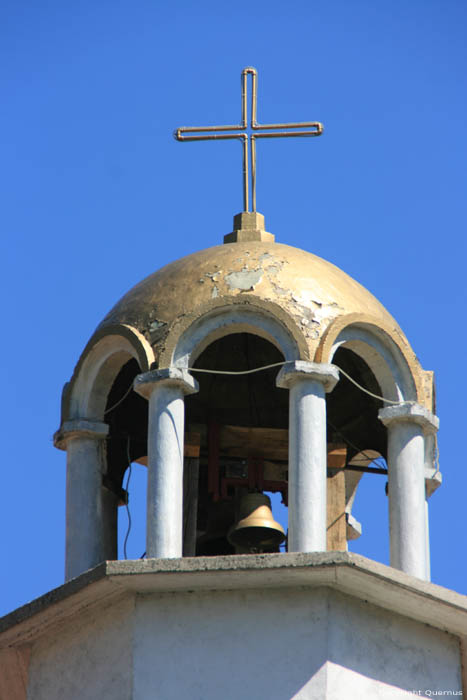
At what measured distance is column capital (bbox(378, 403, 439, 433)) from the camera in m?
22.6

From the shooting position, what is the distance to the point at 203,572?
20562 mm

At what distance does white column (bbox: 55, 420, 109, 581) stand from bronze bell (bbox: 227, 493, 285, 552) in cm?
144

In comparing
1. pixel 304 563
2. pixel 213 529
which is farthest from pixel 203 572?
pixel 213 529

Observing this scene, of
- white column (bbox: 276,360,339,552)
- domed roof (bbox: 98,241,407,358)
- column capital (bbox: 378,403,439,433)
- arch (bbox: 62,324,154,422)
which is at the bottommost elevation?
white column (bbox: 276,360,339,552)

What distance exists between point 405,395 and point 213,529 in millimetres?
3046

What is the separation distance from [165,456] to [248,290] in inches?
75.5

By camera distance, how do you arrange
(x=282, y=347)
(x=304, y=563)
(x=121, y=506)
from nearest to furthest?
(x=304, y=563) < (x=282, y=347) < (x=121, y=506)

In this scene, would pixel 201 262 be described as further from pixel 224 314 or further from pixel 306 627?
pixel 306 627

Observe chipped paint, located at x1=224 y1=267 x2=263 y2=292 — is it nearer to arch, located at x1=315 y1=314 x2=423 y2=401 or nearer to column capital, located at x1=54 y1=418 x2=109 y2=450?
arch, located at x1=315 y1=314 x2=423 y2=401

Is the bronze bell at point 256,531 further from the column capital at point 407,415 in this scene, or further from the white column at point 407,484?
the column capital at point 407,415

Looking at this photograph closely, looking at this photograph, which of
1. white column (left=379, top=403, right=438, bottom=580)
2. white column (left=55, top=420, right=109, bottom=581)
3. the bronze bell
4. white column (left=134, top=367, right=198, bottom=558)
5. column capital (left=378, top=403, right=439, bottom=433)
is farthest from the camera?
the bronze bell

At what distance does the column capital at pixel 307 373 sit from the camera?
21.9m

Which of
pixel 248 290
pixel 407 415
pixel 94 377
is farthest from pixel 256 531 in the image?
pixel 248 290

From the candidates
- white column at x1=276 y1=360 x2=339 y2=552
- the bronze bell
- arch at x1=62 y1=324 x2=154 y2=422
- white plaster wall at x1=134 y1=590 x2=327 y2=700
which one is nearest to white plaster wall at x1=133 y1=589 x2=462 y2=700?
white plaster wall at x1=134 y1=590 x2=327 y2=700
